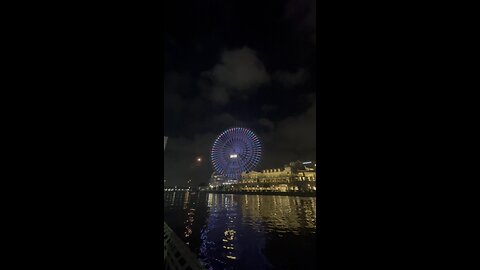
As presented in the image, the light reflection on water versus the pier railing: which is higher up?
the pier railing

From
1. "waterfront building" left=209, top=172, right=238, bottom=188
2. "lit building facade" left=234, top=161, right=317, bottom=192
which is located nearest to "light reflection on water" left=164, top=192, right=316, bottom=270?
"lit building facade" left=234, top=161, right=317, bottom=192

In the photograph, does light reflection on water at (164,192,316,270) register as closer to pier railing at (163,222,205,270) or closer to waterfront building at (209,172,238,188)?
pier railing at (163,222,205,270)

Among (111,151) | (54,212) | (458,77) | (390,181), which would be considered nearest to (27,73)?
(111,151)

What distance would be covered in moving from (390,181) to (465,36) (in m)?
0.62

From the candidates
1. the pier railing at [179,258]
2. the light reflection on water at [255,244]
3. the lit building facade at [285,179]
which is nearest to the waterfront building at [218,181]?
the lit building facade at [285,179]

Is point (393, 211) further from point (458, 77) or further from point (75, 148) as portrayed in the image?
point (75, 148)

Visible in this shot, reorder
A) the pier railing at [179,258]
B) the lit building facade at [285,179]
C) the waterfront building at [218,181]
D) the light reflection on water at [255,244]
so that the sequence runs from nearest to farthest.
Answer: the pier railing at [179,258]
the light reflection on water at [255,244]
the lit building facade at [285,179]
the waterfront building at [218,181]

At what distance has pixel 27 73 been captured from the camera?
3.51ft

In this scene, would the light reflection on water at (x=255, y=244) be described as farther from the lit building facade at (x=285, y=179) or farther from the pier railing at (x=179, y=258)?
the lit building facade at (x=285, y=179)

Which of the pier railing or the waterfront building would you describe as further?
the waterfront building

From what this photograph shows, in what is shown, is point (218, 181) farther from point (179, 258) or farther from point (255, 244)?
point (179, 258)

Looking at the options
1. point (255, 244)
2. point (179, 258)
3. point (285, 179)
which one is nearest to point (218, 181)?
point (285, 179)

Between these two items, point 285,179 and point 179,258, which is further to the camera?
point 285,179

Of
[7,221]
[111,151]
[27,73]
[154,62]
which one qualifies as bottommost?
[7,221]
